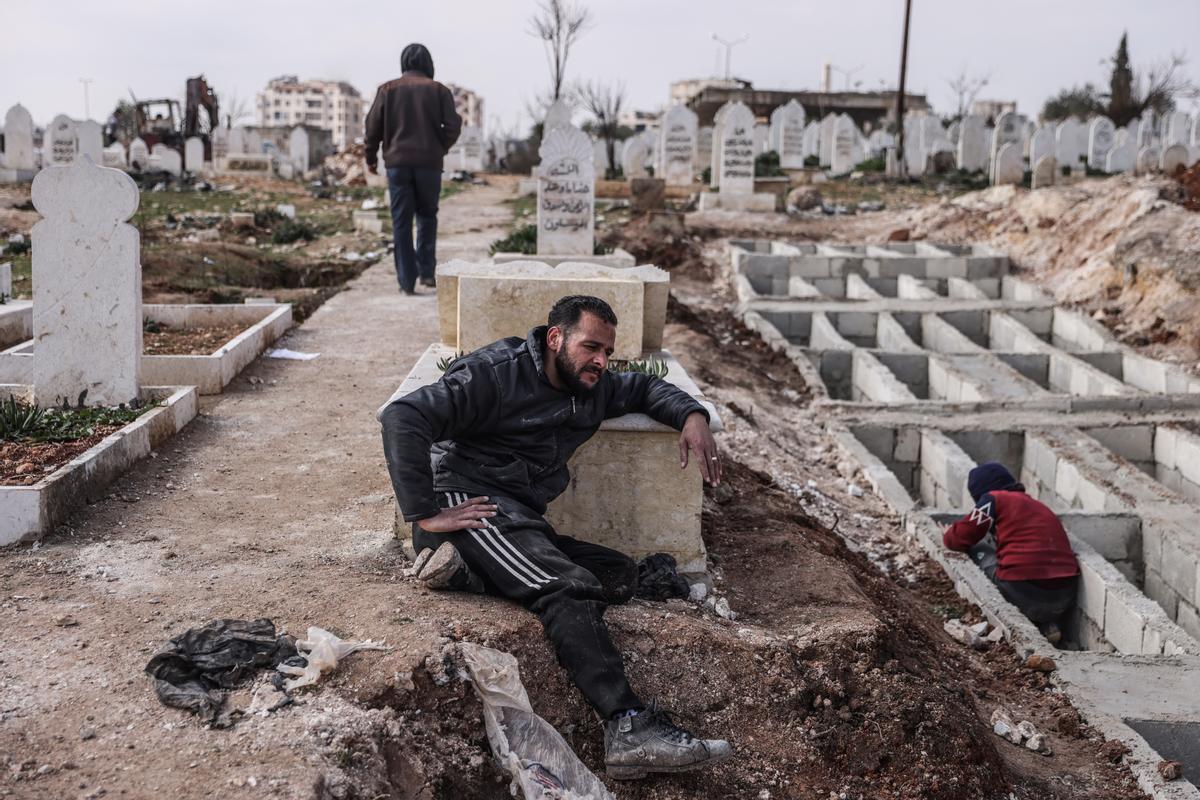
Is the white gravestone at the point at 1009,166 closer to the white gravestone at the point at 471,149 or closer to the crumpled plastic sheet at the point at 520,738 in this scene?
the white gravestone at the point at 471,149

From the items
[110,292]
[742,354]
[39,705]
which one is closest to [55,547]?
[39,705]

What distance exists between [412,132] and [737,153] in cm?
1274

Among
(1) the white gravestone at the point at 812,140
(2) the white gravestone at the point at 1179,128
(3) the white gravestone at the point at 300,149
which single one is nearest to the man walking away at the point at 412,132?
(3) the white gravestone at the point at 300,149

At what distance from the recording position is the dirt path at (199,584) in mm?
2910

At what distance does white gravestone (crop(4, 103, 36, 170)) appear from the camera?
25750 millimetres

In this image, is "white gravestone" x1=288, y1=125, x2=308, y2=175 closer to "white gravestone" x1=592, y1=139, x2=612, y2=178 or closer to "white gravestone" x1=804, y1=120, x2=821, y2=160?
"white gravestone" x1=592, y1=139, x2=612, y2=178

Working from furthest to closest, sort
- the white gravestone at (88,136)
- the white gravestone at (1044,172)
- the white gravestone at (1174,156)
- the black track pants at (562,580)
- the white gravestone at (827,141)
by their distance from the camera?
the white gravestone at (827,141) → the white gravestone at (1174,156) → the white gravestone at (88,136) → the white gravestone at (1044,172) → the black track pants at (562,580)

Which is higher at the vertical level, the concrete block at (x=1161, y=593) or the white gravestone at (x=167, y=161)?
the white gravestone at (x=167, y=161)

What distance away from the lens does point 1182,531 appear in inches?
309

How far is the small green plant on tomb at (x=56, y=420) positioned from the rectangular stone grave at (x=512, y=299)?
1.85 metres

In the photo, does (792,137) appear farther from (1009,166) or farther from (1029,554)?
(1029,554)

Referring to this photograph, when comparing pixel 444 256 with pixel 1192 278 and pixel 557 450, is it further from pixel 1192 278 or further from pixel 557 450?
pixel 557 450

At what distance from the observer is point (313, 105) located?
130m

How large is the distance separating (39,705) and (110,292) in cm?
349
